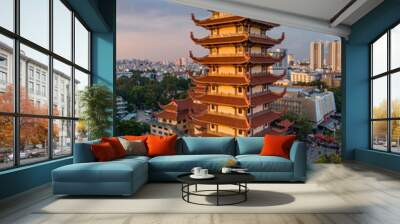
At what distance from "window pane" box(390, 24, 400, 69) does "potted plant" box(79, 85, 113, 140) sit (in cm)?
525

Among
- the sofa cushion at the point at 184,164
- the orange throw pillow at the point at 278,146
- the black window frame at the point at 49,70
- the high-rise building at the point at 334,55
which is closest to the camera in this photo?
the black window frame at the point at 49,70

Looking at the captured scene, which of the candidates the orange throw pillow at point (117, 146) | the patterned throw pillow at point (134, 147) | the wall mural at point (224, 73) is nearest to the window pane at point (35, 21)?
the orange throw pillow at point (117, 146)

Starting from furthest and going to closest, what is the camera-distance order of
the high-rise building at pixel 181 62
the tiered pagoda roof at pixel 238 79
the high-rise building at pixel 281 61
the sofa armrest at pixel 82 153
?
1. the tiered pagoda roof at pixel 238 79
2. the high-rise building at pixel 281 61
3. the high-rise building at pixel 181 62
4. the sofa armrest at pixel 82 153

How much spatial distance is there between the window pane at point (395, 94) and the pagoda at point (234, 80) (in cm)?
432

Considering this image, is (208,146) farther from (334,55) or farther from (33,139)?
(334,55)

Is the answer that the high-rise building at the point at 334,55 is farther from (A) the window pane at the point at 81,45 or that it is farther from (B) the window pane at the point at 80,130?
(B) the window pane at the point at 80,130

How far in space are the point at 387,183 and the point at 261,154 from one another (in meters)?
1.76

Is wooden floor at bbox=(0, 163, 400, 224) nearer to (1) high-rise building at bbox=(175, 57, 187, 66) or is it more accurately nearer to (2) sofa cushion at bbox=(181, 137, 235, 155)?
(2) sofa cushion at bbox=(181, 137, 235, 155)

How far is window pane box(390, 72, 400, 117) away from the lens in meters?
7.88

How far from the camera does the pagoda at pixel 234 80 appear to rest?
41.1 feet

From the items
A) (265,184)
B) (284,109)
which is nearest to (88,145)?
(265,184)

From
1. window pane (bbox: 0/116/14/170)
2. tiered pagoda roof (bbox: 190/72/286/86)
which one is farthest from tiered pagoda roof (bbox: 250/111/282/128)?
window pane (bbox: 0/116/14/170)

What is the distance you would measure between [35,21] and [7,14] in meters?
0.85

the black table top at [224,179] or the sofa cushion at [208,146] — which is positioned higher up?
the sofa cushion at [208,146]
